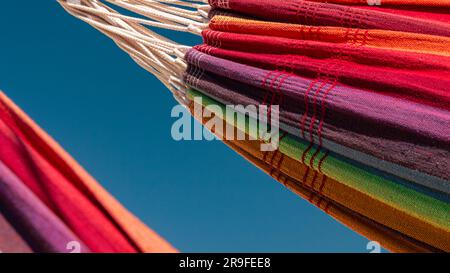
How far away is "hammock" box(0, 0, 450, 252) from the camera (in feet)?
3.13

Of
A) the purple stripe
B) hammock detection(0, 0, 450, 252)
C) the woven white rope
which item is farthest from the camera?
the woven white rope

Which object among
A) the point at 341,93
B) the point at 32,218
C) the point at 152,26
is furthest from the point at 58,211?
the point at 152,26

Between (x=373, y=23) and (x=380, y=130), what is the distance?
0.76 feet

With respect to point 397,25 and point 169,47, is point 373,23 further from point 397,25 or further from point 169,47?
point 169,47

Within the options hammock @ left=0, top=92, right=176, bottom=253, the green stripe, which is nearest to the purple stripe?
hammock @ left=0, top=92, right=176, bottom=253

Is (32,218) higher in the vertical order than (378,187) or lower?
lower

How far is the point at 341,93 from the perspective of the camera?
103 cm

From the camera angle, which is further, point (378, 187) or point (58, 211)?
point (378, 187)

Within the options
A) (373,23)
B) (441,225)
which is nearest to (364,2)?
(373,23)

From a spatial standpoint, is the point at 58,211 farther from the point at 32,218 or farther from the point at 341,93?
the point at 341,93

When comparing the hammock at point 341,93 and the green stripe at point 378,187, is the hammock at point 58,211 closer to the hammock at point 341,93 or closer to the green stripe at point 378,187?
the hammock at point 341,93

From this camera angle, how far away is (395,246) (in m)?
1.11

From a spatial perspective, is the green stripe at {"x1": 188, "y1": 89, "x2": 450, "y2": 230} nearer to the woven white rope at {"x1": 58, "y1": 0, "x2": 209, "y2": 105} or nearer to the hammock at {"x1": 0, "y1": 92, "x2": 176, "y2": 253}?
the woven white rope at {"x1": 58, "y1": 0, "x2": 209, "y2": 105}

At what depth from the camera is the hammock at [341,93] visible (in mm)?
955
